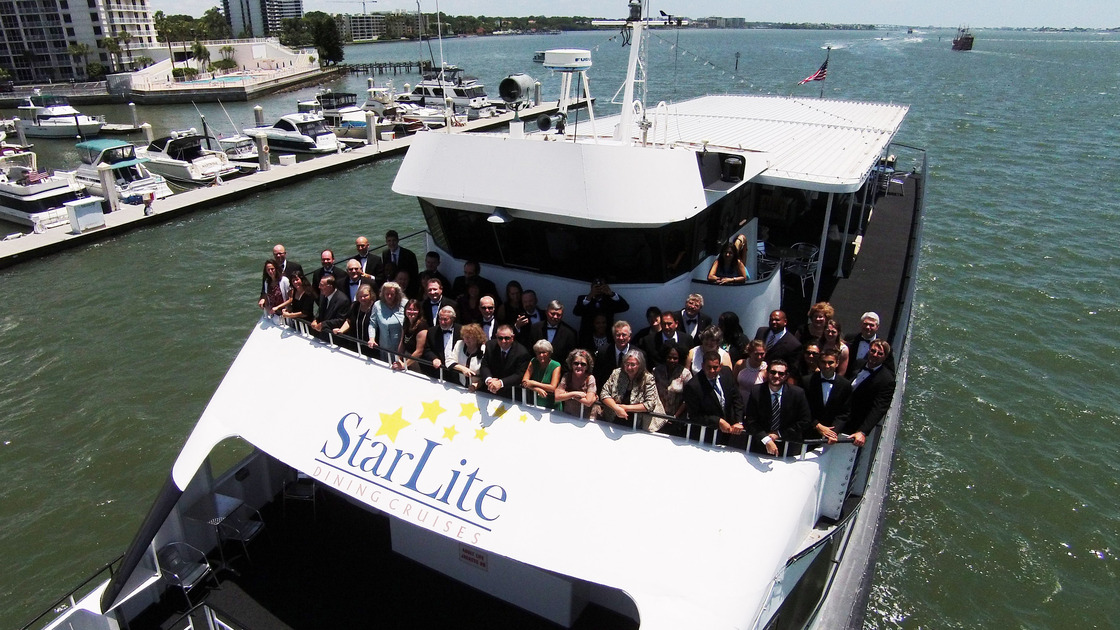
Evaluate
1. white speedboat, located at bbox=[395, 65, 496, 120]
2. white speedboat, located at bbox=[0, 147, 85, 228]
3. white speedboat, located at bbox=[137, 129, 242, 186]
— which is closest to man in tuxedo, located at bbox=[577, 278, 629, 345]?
white speedboat, located at bbox=[0, 147, 85, 228]

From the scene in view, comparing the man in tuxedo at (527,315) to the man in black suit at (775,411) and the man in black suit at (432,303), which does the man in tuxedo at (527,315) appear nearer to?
the man in black suit at (432,303)

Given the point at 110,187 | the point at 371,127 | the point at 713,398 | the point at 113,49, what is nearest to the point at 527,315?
the point at 713,398

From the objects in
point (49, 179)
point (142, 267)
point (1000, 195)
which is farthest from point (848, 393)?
→ point (49, 179)

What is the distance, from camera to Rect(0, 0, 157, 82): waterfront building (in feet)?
260

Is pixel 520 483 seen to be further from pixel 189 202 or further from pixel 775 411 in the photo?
pixel 189 202

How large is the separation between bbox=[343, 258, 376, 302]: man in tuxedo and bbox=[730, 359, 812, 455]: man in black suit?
13.5ft

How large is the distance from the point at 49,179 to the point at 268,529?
28.6 metres

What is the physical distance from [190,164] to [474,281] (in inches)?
1191

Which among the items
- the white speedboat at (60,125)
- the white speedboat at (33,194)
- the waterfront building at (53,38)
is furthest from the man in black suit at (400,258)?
the waterfront building at (53,38)

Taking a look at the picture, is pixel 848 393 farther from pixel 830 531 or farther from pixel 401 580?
pixel 401 580

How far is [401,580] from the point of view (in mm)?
6523

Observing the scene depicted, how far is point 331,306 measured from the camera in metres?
7.05

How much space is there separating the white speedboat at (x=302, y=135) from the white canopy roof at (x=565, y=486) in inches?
1368

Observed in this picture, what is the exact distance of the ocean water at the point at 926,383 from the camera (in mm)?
9055
